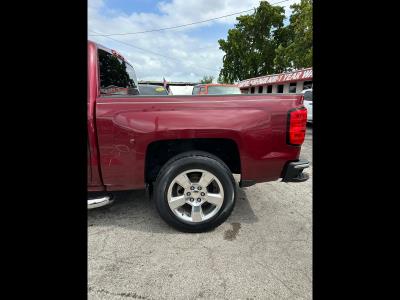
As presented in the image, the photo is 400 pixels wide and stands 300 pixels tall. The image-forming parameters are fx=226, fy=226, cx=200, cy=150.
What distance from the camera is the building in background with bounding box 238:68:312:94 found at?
1819 cm

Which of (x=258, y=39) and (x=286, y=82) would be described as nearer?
(x=286, y=82)

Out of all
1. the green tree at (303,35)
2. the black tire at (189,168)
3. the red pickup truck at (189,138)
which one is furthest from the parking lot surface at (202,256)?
the green tree at (303,35)

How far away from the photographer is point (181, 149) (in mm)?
2553

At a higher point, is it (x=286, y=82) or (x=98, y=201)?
(x=286, y=82)

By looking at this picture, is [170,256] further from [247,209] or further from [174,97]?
[174,97]

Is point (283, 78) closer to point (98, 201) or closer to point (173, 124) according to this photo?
point (173, 124)

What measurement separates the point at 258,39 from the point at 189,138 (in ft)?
112

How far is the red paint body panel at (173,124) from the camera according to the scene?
216 centimetres

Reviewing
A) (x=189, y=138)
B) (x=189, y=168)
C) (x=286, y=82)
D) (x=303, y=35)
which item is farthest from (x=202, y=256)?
(x=286, y=82)

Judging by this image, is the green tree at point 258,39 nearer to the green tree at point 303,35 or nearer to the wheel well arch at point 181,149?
the green tree at point 303,35

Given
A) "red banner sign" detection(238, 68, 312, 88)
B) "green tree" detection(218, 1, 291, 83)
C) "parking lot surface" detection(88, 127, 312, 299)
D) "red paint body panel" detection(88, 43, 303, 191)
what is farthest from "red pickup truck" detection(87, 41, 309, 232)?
"green tree" detection(218, 1, 291, 83)
